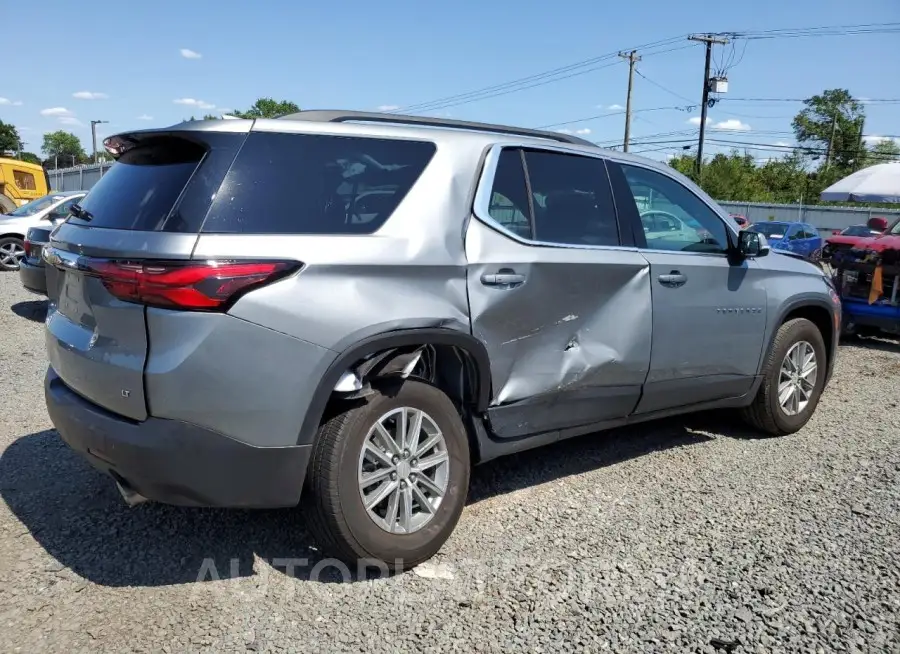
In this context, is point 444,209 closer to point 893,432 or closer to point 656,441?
point 656,441

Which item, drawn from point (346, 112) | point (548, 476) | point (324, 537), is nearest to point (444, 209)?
point (346, 112)

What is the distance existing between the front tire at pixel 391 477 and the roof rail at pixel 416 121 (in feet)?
4.08

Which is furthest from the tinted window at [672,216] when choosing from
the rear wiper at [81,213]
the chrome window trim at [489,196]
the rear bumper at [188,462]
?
the rear wiper at [81,213]

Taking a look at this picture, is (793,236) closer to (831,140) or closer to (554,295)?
(554,295)

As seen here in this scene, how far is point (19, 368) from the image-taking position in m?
6.54

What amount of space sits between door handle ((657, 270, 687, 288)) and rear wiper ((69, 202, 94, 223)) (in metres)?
2.84

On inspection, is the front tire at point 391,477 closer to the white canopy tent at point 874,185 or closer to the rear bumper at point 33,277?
the rear bumper at point 33,277

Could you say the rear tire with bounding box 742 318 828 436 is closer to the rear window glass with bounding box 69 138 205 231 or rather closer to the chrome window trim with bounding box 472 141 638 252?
the chrome window trim with bounding box 472 141 638 252

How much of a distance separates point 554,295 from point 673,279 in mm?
941

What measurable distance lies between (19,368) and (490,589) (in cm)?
538

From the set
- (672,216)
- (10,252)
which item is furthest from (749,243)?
(10,252)

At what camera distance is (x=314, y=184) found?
293 cm

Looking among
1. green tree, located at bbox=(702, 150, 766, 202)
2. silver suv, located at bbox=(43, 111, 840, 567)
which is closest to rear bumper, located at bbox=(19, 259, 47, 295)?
silver suv, located at bbox=(43, 111, 840, 567)

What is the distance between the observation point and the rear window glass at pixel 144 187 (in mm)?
2781
